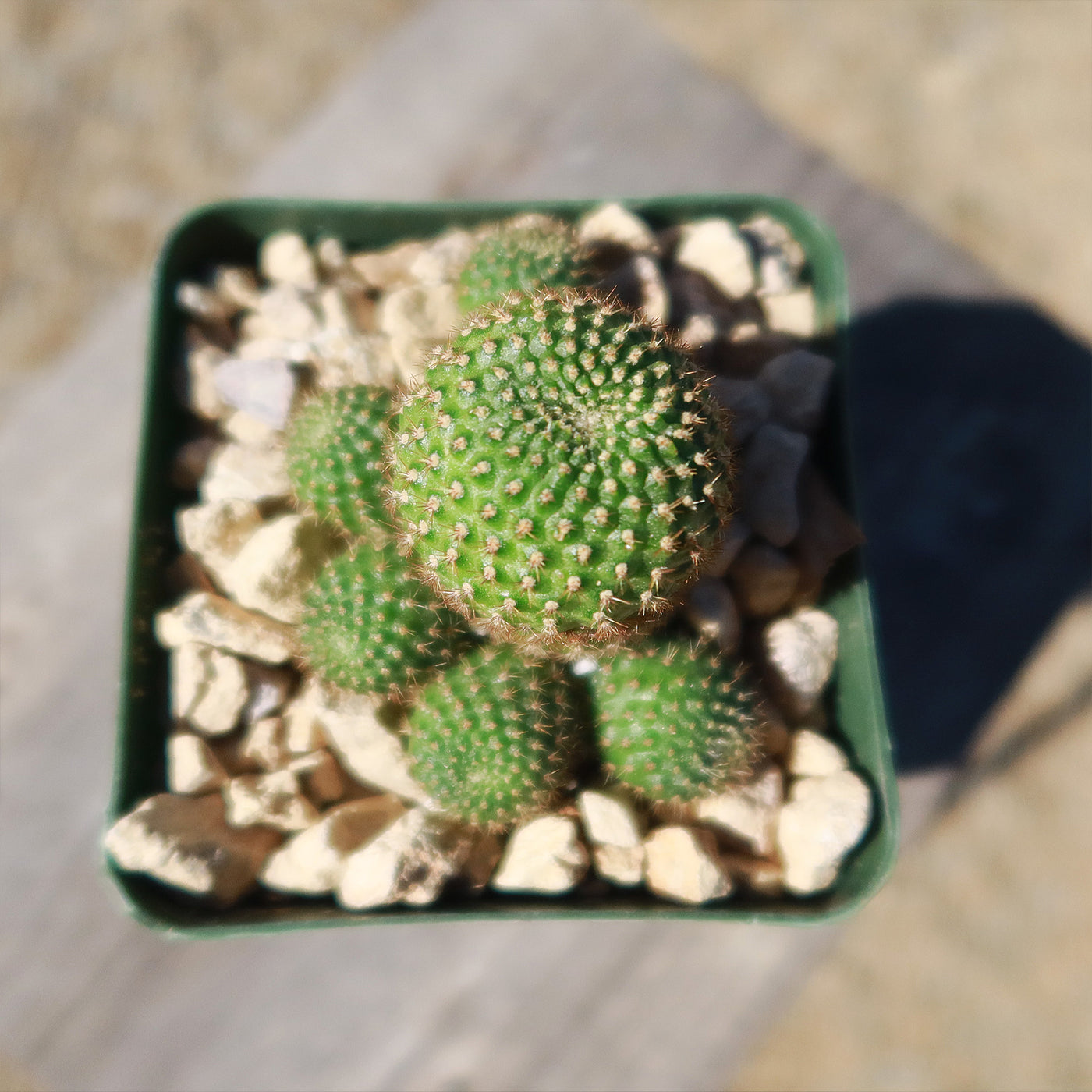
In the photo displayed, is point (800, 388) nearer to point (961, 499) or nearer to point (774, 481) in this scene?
point (774, 481)

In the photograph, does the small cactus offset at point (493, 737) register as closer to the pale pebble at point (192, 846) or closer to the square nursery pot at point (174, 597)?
the square nursery pot at point (174, 597)

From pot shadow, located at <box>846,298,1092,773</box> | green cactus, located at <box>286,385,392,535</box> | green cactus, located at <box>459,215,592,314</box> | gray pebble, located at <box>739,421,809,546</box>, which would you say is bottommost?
pot shadow, located at <box>846,298,1092,773</box>

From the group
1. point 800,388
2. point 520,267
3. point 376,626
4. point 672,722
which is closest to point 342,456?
point 376,626

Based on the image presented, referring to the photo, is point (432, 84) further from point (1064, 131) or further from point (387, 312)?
point (1064, 131)

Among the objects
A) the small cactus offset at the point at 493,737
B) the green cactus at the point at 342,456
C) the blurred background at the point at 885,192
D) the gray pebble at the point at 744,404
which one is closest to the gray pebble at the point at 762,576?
the gray pebble at the point at 744,404

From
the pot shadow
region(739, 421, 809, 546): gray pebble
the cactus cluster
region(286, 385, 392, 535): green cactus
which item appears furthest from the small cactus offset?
the pot shadow

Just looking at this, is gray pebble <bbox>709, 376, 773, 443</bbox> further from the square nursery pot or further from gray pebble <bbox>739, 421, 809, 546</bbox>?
the square nursery pot
